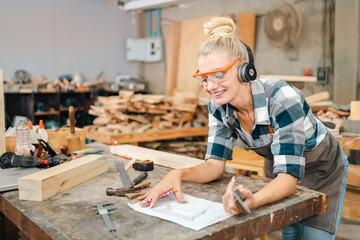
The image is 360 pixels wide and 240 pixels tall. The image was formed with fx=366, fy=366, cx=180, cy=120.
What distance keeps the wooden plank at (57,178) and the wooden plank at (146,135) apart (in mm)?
2776

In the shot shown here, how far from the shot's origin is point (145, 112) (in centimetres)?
564

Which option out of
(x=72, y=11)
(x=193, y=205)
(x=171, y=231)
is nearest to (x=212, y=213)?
(x=193, y=205)

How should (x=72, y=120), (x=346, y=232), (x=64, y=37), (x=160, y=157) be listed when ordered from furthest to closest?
(x=64, y=37) < (x=346, y=232) < (x=72, y=120) < (x=160, y=157)

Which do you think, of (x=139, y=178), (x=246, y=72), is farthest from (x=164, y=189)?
(x=246, y=72)

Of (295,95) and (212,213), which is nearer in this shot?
(212,213)

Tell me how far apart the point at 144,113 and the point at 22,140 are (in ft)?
11.0

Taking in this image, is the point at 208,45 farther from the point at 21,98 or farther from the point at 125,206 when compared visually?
the point at 21,98

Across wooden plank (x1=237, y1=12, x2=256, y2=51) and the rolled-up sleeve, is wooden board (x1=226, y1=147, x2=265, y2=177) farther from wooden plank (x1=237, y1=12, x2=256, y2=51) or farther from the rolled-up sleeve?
wooden plank (x1=237, y1=12, x2=256, y2=51)

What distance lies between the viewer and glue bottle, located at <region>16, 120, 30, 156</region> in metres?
2.35

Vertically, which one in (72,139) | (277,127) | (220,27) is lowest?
(72,139)

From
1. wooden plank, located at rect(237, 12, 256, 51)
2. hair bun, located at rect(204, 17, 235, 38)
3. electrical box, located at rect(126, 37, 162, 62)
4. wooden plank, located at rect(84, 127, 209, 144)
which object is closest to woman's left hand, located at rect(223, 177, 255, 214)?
hair bun, located at rect(204, 17, 235, 38)

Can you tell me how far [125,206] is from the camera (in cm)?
154

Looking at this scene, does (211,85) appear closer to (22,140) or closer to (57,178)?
(57,178)

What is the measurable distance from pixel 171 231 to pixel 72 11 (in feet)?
26.0
